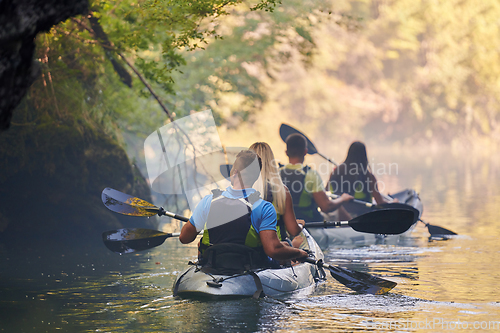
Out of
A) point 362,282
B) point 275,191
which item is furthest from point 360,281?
point 275,191

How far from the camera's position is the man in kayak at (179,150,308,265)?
5258 mm

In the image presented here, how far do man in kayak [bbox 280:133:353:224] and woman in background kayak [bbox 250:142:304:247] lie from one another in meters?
1.96

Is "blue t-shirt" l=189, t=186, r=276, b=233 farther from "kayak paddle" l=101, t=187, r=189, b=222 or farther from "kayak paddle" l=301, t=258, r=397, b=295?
"kayak paddle" l=101, t=187, r=189, b=222

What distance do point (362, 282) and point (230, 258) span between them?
4.27 feet

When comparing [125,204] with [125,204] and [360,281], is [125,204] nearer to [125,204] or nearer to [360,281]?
[125,204]

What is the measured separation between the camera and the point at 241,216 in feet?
17.3

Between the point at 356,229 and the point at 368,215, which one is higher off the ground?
the point at 368,215

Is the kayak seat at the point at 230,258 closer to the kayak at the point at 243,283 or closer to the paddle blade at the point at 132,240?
the kayak at the point at 243,283

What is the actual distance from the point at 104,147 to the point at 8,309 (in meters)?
4.95

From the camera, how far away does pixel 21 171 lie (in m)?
9.23

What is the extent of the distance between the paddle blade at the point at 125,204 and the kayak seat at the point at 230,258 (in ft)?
3.59

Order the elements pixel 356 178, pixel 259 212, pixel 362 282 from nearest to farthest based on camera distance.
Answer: pixel 259 212
pixel 362 282
pixel 356 178

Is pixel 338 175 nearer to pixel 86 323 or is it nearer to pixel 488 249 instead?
pixel 488 249

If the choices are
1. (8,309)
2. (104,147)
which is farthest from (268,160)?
(104,147)
